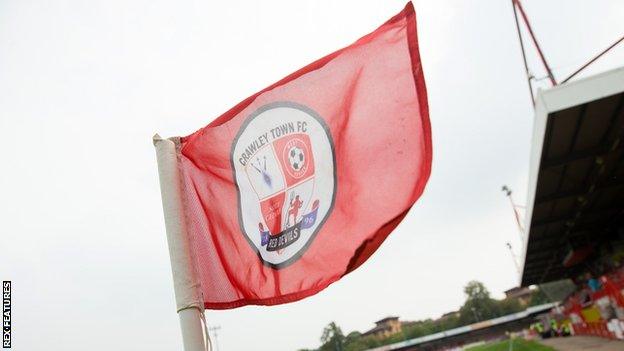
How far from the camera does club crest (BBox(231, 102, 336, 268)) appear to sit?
3002 millimetres

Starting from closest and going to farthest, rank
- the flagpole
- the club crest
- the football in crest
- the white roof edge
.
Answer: the flagpole
the club crest
the football in crest
the white roof edge

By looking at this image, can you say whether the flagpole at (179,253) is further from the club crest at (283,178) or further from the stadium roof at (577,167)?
the stadium roof at (577,167)

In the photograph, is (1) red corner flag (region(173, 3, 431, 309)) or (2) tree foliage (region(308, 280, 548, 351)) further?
(2) tree foliage (region(308, 280, 548, 351))

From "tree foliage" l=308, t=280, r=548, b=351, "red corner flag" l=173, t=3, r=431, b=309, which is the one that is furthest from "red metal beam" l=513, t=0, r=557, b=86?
"tree foliage" l=308, t=280, r=548, b=351

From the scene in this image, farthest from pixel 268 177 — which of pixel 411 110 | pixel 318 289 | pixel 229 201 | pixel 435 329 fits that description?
pixel 435 329

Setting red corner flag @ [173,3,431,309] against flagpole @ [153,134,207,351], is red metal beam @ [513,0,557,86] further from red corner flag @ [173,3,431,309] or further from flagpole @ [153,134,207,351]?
flagpole @ [153,134,207,351]

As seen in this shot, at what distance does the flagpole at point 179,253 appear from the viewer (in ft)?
8.93

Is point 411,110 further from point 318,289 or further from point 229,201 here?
point 229,201

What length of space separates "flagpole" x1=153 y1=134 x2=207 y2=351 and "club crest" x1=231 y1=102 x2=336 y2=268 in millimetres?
423

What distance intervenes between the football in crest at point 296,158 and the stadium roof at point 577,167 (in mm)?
4134

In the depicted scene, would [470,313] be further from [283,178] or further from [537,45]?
[283,178]

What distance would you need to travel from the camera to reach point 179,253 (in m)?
2.90

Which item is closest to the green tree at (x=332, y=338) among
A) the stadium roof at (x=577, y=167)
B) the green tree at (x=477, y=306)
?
the green tree at (x=477, y=306)

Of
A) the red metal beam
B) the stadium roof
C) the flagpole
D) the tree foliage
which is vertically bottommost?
the tree foliage
